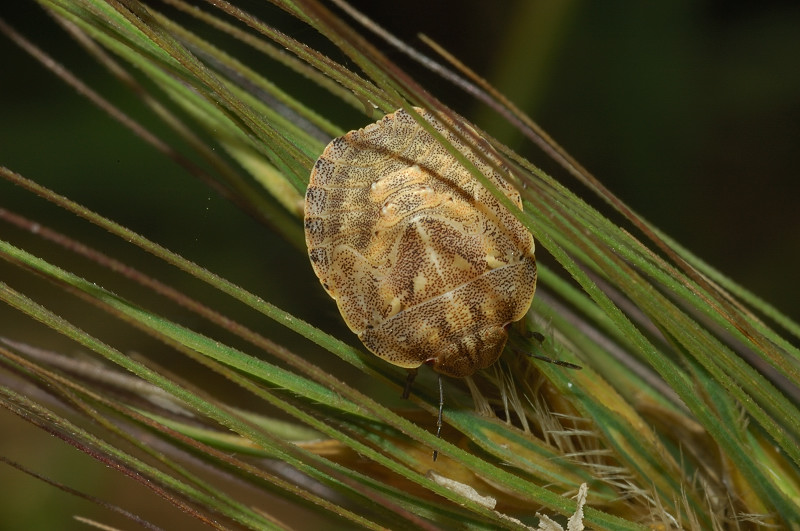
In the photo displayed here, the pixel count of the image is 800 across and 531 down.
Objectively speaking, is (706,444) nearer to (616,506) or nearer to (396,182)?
(616,506)

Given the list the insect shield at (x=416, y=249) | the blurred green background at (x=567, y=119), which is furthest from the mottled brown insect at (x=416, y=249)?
the blurred green background at (x=567, y=119)

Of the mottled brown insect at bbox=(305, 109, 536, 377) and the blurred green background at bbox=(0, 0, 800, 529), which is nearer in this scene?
the mottled brown insect at bbox=(305, 109, 536, 377)

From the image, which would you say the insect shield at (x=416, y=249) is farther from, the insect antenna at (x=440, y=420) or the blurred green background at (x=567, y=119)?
the blurred green background at (x=567, y=119)

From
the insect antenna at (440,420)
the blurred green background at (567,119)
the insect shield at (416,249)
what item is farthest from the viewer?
the blurred green background at (567,119)

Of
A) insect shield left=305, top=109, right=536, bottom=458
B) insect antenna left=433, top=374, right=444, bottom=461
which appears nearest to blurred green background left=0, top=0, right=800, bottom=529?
insect shield left=305, top=109, right=536, bottom=458

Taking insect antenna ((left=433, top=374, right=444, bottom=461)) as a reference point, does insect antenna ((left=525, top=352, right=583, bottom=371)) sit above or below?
above

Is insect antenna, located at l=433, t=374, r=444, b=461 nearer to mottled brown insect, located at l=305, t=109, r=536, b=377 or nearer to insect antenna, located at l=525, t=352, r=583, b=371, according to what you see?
mottled brown insect, located at l=305, t=109, r=536, b=377

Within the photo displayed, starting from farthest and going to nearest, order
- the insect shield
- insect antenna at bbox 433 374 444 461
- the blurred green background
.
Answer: the blurred green background → the insect shield → insect antenna at bbox 433 374 444 461
